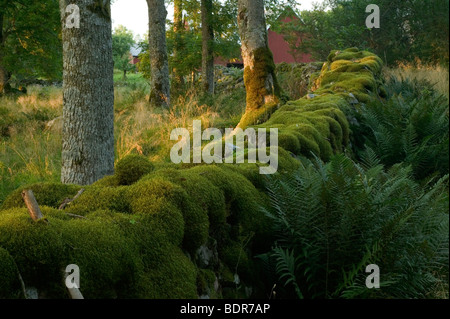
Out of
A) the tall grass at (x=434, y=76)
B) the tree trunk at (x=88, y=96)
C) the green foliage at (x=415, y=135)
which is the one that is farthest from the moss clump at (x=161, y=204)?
the green foliage at (x=415, y=135)

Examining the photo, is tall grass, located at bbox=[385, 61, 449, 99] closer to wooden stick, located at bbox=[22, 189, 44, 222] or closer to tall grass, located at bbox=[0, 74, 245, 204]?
wooden stick, located at bbox=[22, 189, 44, 222]

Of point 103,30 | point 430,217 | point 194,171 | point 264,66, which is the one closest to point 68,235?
point 194,171

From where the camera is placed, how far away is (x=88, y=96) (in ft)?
15.0

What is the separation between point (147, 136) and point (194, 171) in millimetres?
5359

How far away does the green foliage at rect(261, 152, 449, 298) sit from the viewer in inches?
86.7

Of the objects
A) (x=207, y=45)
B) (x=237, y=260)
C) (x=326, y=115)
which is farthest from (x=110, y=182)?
(x=207, y=45)

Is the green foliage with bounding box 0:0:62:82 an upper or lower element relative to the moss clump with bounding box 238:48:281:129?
upper

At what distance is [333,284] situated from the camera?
7.54ft

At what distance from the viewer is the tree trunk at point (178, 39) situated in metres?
16.8

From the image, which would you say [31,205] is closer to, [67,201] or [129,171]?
[67,201]

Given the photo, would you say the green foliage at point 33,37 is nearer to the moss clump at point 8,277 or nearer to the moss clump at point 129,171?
the moss clump at point 129,171

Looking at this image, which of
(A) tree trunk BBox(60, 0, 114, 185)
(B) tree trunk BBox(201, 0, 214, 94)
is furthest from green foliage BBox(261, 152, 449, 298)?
(B) tree trunk BBox(201, 0, 214, 94)

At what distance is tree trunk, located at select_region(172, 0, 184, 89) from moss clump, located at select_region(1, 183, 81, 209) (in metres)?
15.0

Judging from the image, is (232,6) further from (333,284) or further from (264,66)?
(333,284)
